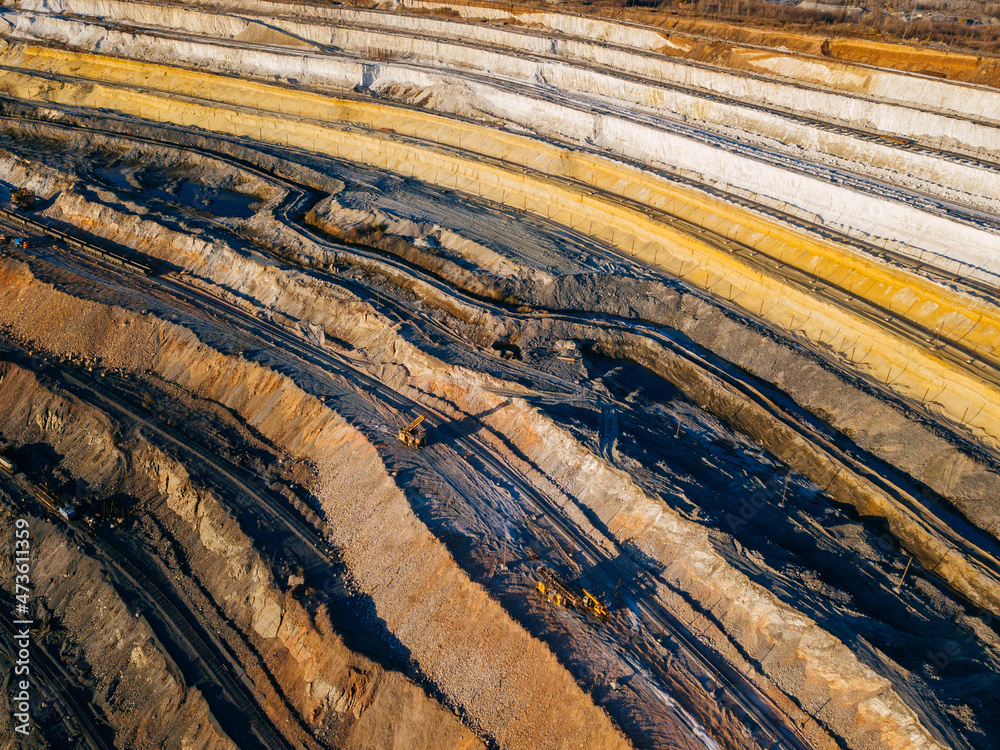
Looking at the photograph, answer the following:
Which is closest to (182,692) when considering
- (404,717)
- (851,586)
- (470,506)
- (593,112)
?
(404,717)

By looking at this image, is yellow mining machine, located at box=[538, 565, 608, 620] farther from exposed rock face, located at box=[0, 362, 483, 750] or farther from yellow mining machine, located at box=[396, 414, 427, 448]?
yellow mining machine, located at box=[396, 414, 427, 448]

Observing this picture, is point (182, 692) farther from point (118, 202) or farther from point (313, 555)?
point (118, 202)

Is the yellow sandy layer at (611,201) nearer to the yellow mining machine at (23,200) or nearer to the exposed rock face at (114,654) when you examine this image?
the yellow mining machine at (23,200)

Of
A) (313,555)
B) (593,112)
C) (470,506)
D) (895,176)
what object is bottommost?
(313,555)

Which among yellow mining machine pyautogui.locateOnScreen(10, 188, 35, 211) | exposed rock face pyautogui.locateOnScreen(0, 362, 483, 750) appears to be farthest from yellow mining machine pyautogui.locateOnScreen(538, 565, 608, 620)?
yellow mining machine pyautogui.locateOnScreen(10, 188, 35, 211)

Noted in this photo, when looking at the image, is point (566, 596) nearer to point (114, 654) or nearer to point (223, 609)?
point (223, 609)

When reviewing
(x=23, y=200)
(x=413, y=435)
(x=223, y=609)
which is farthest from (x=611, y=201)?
(x=23, y=200)

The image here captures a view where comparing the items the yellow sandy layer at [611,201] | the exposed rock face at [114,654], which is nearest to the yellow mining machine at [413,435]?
the exposed rock face at [114,654]
